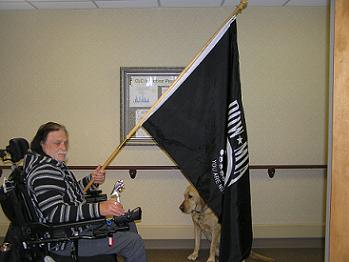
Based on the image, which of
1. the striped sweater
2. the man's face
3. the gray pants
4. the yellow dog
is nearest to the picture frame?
the yellow dog

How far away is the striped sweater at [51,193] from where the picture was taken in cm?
198

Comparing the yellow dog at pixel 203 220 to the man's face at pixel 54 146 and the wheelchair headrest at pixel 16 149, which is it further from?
the wheelchair headrest at pixel 16 149

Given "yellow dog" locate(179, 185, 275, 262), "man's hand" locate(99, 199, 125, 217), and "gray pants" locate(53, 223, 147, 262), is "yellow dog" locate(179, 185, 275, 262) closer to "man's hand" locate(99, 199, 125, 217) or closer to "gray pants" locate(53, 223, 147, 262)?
"gray pants" locate(53, 223, 147, 262)

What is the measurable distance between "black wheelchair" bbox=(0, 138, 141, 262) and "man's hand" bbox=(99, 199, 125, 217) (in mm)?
42

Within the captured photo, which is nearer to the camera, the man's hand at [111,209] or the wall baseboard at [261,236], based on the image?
the man's hand at [111,209]

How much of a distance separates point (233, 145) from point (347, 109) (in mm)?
748

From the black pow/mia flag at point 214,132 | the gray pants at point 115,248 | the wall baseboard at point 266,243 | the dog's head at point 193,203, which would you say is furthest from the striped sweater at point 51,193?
the wall baseboard at point 266,243

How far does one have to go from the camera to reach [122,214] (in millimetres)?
1987

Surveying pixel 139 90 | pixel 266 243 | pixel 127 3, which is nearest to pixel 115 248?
pixel 139 90

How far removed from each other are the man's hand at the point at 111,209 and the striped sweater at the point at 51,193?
0.10 ft

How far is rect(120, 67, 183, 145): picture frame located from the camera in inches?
146

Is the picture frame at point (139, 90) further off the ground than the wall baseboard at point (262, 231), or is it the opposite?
the picture frame at point (139, 90)

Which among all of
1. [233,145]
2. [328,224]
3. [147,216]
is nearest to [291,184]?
[147,216]

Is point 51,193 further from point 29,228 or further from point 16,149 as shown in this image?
point 16,149
